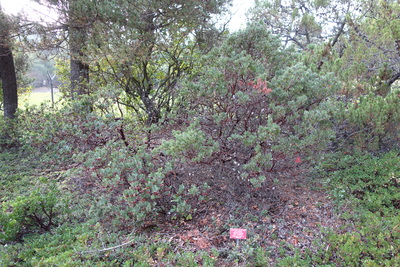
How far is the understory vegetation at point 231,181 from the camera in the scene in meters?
2.61

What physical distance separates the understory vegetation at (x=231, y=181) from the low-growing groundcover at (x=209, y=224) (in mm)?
15

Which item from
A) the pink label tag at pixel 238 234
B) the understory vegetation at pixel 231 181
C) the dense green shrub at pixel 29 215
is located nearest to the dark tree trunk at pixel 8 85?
the understory vegetation at pixel 231 181

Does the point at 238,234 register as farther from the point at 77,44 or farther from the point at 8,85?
the point at 8,85

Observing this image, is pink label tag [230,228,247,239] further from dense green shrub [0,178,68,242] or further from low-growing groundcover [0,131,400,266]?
dense green shrub [0,178,68,242]

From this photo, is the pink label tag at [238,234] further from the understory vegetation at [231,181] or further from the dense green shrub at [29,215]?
the dense green shrub at [29,215]

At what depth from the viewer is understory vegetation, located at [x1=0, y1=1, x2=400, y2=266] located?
2613mm

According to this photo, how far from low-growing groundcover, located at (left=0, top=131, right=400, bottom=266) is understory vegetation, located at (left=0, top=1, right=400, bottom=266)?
0.01m

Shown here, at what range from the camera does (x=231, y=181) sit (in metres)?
3.33

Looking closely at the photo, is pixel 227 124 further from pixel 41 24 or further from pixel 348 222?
pixel 41 24

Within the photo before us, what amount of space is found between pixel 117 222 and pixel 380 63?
478 cm

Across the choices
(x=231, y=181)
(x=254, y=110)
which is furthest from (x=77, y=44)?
(x=231, y=181)

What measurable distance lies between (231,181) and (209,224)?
572 mm

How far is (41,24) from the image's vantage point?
5621 millimetres

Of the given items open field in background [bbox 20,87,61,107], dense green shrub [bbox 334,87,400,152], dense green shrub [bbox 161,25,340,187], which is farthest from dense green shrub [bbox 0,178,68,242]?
dense green shrub [bbox 334,87,400,152]
